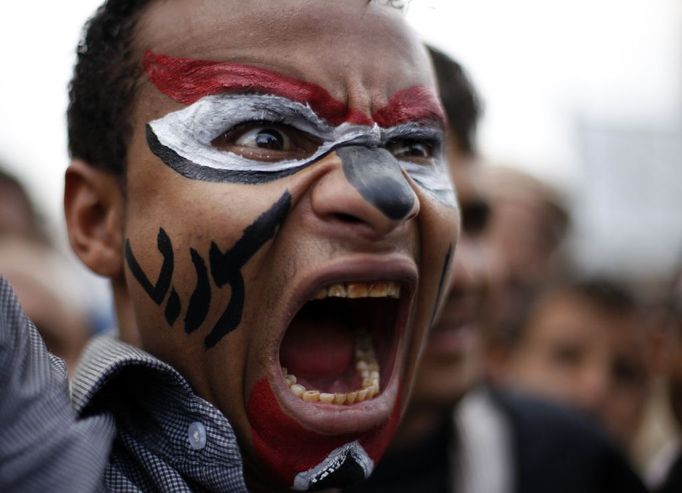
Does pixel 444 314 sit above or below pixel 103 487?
below

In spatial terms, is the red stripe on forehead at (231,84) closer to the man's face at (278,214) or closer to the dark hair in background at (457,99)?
the man's face at (278,214)

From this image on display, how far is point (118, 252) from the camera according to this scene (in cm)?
205

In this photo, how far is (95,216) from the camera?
2107mm

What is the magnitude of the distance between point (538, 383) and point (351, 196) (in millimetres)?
3706

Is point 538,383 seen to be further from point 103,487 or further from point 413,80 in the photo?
point 103,487

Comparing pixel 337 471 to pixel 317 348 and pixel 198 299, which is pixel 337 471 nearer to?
pixel 317 348

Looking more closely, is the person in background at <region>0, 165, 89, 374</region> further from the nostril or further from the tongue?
the nostril

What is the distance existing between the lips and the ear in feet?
1.50

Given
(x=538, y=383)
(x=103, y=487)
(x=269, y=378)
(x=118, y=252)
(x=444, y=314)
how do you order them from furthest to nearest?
(x=538, y=383)
(x=444, y=314)
(x=118, y=252)
(x=269, y=378)
(x=103, y=487)

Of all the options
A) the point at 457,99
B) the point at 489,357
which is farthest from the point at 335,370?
the point at 489,357

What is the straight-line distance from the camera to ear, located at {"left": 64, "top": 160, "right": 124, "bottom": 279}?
6.73 feet

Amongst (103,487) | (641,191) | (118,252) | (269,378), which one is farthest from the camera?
(641,191)

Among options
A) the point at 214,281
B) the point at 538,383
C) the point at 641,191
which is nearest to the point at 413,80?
the point at 214,281

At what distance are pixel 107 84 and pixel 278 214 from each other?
593mm
